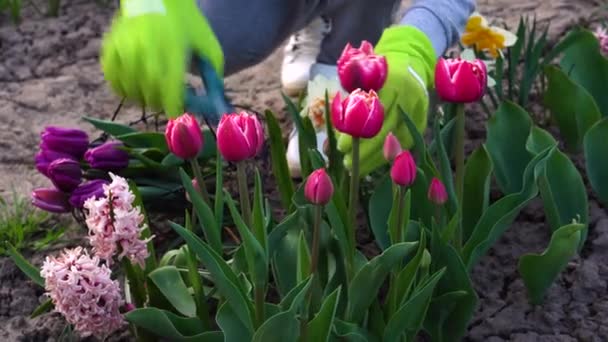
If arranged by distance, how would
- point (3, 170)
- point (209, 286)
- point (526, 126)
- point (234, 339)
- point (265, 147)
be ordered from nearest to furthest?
1. point (234, 339)
2. point (209, 286)
3. point (526, 126)
4. point (265, 147)
5. point (3, 170)

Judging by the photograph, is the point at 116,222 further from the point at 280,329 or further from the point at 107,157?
the point at 107,157

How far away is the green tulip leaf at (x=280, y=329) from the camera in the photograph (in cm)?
109

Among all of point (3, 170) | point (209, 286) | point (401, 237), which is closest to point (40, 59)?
point (3, 170)

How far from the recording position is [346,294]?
1328 millimetres

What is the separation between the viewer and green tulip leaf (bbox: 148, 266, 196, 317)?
1.34m

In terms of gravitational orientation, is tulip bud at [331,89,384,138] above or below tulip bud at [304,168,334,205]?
above

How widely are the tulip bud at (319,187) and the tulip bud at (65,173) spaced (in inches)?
23.0

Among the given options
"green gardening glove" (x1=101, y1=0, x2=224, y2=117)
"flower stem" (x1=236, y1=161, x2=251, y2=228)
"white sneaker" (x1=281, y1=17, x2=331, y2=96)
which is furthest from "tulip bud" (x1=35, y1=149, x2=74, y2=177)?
"white sneaker" (x1=281, y1=17, x2=331, y2=96)

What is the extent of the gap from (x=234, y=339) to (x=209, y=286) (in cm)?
32

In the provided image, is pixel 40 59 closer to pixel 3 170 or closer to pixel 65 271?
pixel 3 170

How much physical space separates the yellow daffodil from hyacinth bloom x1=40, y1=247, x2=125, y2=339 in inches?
38.7

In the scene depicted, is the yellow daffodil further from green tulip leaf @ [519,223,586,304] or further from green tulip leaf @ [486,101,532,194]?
green tulip leaf @ [519,223,586,304]

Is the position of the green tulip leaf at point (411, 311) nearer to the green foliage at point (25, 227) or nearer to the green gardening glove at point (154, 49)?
the green gardening glove at point (154, 49)

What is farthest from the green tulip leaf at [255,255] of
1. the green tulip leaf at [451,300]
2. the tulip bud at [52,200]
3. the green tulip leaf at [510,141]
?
the green tulip leaf at [510,141]
